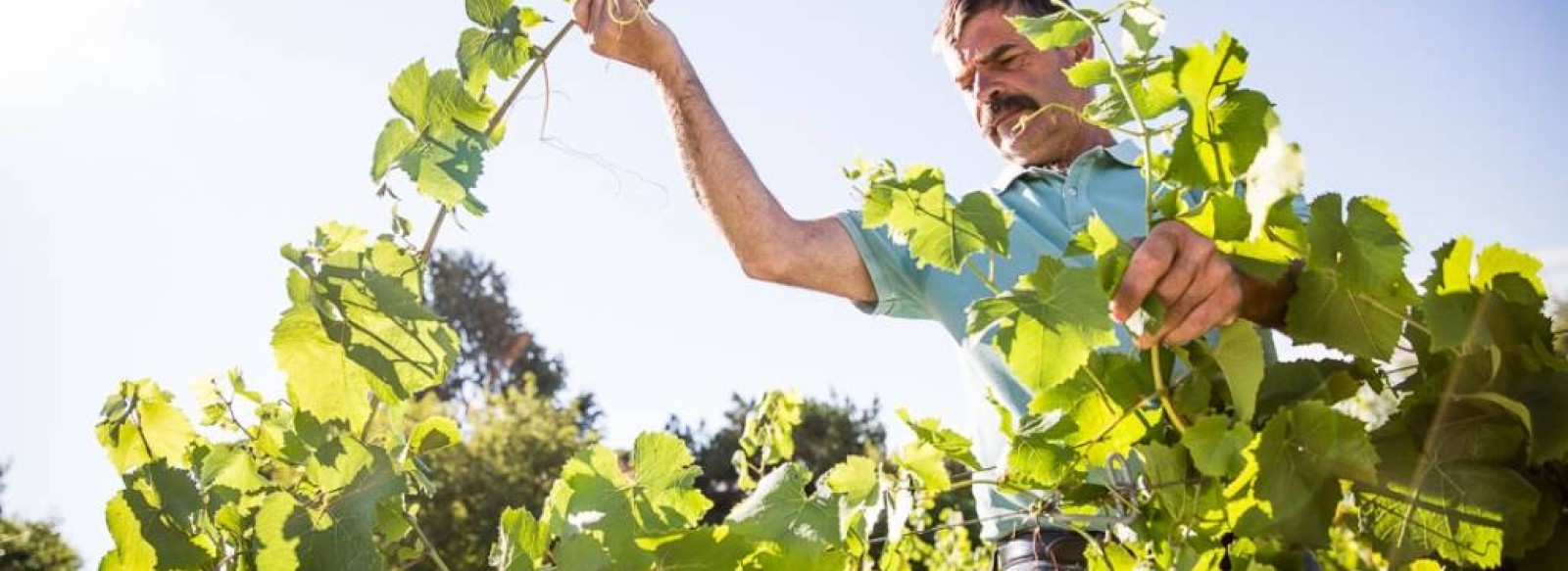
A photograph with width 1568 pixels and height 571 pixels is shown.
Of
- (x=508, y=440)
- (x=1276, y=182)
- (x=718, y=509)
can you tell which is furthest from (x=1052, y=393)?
(x=508, y=440)

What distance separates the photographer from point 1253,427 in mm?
1015

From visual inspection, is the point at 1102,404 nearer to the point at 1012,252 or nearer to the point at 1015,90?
the point at 1012,252

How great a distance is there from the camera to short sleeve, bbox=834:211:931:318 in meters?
2.44

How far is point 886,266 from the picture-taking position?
247cm

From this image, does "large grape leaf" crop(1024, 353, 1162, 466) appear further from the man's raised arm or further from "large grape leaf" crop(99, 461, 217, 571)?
the man's raised arm

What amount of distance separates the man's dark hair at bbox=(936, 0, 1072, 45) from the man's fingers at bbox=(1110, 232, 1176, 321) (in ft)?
6.54

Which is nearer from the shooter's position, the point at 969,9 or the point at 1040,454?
the point at 1040,454

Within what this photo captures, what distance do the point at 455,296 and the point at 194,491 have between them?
33.0 m

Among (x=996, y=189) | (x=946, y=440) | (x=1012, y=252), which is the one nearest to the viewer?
(x=946, y=440)

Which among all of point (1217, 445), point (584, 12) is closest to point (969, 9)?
point (584, 12)

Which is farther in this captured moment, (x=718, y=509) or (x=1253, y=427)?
(x=718, y=509)

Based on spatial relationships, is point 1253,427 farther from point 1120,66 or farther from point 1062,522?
point 1120,66

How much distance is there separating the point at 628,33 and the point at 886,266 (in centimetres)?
97

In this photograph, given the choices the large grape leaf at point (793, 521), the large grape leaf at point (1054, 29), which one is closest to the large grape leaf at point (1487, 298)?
the large grape leaf at point (1054, 29)
